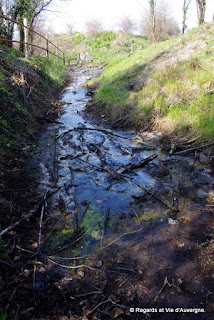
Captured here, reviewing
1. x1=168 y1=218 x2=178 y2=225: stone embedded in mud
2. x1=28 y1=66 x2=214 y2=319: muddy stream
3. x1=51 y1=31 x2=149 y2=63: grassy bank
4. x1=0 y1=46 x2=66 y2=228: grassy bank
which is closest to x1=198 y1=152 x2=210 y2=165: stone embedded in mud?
x1=28 y1=66 x2=214 y2=319: muddy stream

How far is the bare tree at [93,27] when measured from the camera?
39938 millimetres

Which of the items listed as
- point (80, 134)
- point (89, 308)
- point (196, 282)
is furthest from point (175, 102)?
point (89, 308)

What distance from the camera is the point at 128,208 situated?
126 inches

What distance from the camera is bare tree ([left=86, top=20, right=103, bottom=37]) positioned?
131ft

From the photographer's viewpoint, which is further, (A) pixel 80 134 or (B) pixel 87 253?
(A) pixel 80 134

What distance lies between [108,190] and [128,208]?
0.54m

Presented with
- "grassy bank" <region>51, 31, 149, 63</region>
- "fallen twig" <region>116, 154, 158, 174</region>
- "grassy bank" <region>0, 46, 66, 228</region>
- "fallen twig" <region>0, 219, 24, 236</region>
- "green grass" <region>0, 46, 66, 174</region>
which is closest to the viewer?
"fallen twig" <region>0, 219, 24, 236</region>

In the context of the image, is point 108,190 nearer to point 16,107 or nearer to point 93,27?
point 16,107

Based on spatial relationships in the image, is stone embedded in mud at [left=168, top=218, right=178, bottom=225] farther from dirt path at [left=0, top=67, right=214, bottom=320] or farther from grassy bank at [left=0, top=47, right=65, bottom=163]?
grassy bank at [left=0, top=47, right=65, bottom=163]

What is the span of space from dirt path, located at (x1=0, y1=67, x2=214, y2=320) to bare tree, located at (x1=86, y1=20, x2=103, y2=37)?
41648 millimetres

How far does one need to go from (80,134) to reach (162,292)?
4.65m

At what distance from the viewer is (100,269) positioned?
2271mm

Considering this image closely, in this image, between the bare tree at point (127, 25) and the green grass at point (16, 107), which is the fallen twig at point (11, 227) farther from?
the bare tree at point (127, 25)

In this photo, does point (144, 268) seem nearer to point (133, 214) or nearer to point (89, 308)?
point (89, 308)
